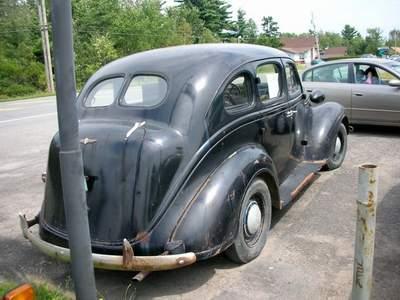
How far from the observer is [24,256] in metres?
4.25

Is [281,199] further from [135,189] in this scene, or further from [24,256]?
[24,256]

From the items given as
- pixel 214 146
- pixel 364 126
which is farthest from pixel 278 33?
pixel 214 146

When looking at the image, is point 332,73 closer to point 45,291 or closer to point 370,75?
point 370,75

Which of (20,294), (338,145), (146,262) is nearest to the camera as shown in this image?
(20,294)

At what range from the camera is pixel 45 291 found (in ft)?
11.2

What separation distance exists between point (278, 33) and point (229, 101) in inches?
4175

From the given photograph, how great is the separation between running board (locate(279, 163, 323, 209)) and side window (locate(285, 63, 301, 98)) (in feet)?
2.96

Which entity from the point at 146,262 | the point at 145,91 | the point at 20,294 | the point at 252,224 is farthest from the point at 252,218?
the point at 20,294

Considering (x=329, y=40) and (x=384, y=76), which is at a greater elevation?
(x=329, y=40)

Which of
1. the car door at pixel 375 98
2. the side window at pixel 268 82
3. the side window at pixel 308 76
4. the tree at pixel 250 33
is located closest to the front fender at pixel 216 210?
the side window at pixel 268 82

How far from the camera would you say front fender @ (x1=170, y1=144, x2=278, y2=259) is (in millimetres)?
3330

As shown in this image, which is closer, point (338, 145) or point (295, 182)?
point (295, 182)

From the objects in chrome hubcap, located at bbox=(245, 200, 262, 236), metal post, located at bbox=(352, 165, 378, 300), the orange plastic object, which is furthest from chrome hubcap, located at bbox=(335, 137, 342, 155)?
the orange plastic object

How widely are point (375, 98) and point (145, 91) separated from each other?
592cm
